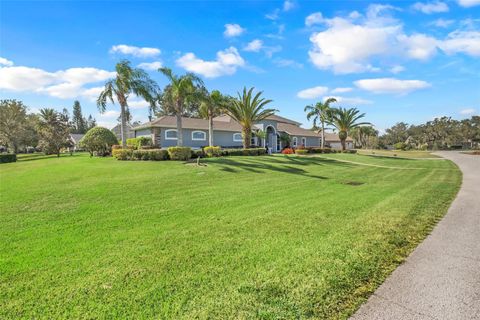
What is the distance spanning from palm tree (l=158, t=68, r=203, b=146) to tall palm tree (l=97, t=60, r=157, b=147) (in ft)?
7.03

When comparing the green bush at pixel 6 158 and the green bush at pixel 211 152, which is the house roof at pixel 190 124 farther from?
the green bush at pixel 6 158

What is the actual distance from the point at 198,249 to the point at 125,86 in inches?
767

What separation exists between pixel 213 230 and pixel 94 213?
12.4 ft

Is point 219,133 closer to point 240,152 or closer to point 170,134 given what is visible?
point 170,134

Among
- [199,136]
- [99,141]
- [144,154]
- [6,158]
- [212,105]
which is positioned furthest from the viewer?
[199,136]

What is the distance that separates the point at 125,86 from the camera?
20672mm

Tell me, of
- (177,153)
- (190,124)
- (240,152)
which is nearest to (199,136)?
(190,124)

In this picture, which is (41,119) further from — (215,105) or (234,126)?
(215,105)

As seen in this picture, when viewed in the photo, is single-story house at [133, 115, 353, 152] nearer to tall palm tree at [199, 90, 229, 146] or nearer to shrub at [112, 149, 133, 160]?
tall palm tree at [199, 90, 229, 146]

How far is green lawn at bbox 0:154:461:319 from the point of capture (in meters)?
3.27

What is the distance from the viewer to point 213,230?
19.5ft

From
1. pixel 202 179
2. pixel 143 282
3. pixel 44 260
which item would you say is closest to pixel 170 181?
pixel 202 179

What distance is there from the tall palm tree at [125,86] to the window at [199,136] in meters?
10.3

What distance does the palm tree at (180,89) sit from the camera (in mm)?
19656
